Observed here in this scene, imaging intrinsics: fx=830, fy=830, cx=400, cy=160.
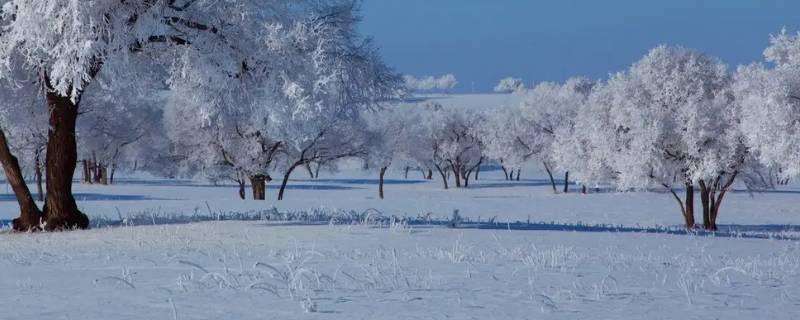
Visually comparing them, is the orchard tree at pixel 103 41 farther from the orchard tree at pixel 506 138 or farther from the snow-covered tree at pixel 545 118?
the orchard tree at pixel 506 138

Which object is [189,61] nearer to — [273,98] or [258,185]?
[273,98]

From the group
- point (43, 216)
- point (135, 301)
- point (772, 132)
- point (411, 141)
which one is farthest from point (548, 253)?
Answer: point (411, 141)

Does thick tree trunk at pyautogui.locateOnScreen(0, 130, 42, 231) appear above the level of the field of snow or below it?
above

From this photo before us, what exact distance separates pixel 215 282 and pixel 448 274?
235cm

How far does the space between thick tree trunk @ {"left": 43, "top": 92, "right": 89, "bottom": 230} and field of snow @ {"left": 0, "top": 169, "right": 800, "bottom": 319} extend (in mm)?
1083

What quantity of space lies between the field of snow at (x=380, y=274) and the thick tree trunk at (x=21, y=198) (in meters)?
0.85

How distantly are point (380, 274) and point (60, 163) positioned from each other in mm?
11136

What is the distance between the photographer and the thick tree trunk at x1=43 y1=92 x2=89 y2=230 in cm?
1680

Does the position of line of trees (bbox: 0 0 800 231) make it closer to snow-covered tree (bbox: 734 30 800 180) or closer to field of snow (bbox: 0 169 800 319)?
snow-covered tree (bbox: 734 30 800 180)

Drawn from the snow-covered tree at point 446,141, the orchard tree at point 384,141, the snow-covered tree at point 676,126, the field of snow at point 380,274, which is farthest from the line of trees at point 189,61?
the snow-covered tree at point 446,141

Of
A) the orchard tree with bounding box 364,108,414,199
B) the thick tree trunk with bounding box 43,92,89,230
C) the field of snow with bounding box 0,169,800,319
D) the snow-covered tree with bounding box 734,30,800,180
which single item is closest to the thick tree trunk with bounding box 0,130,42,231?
the thick tree trunk with bounding box 43,92,89,230

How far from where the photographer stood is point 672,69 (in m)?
36.5

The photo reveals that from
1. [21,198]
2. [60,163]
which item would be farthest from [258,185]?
[60,163]

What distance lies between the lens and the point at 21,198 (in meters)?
17.4
